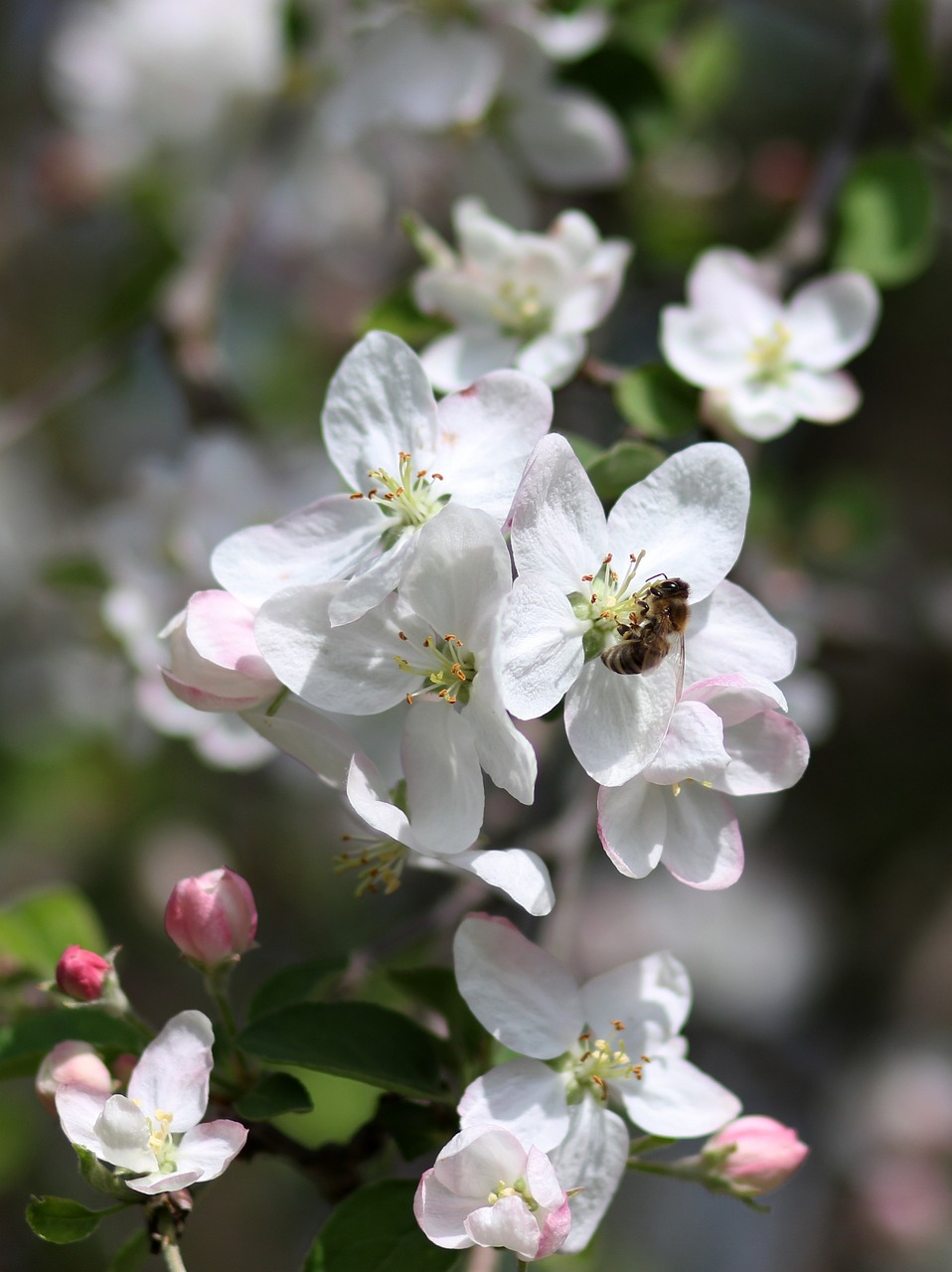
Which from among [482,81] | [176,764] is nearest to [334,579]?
[482,81]

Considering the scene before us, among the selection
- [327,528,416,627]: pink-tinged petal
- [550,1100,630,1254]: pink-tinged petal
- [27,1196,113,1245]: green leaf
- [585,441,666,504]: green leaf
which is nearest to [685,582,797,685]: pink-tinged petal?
[585,441,666,504]: green leaf

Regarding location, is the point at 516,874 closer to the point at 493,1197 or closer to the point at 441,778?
the point at 441,778

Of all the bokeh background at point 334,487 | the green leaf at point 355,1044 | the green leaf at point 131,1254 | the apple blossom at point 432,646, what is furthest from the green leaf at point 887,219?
the green leaf at point 131,1254

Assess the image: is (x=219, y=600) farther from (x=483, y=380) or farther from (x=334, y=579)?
(x=483, y=380)

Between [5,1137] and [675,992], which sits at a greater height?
[675,992]

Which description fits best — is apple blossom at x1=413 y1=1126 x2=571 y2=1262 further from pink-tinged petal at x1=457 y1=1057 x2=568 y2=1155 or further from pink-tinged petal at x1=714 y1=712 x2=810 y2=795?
pink-tinged petal at x1=714 y1=712 x2=810 y2=795
